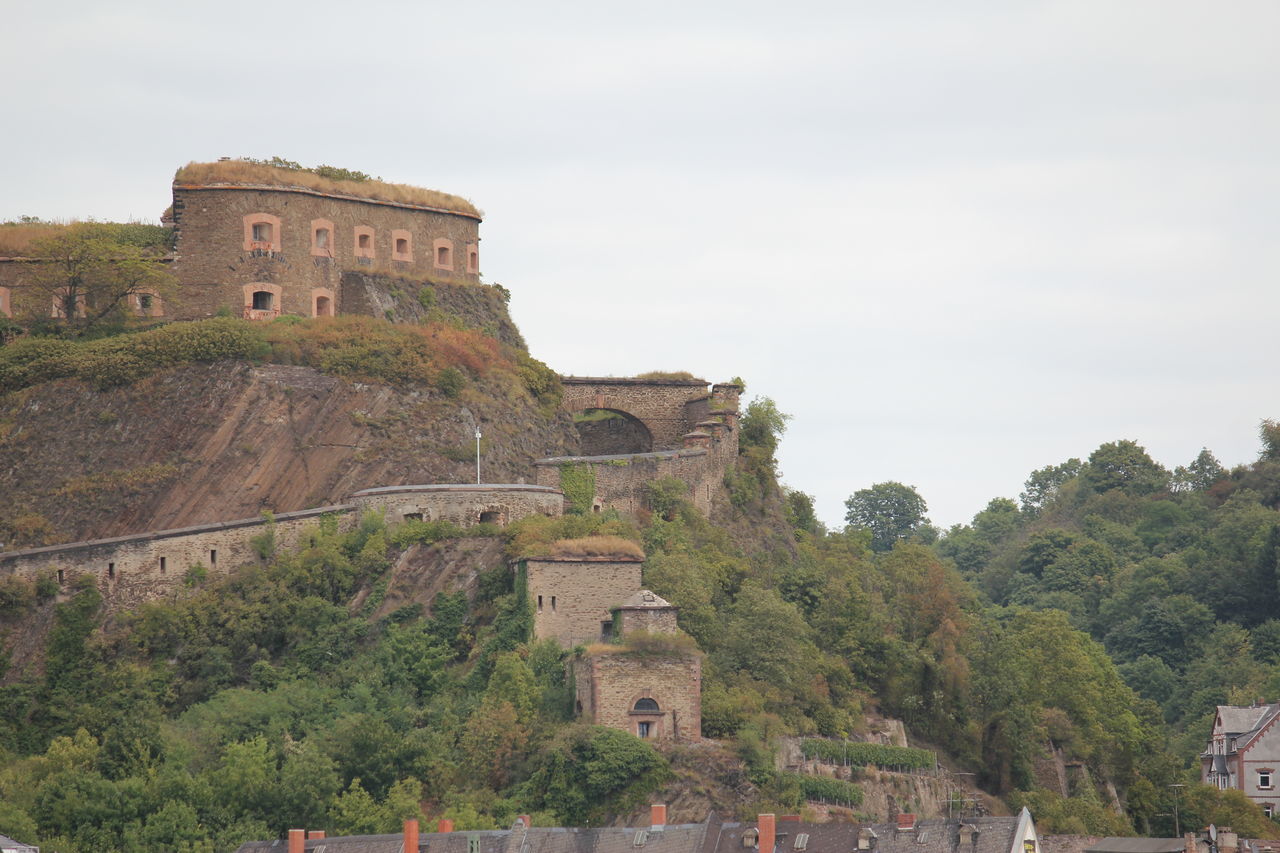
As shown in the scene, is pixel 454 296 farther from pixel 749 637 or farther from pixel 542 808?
pixel 542 808

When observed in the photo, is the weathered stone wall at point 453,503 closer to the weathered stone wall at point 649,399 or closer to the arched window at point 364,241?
the weathered stone wall at point 649,399

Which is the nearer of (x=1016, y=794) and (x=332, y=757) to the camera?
(x=332, y=757)

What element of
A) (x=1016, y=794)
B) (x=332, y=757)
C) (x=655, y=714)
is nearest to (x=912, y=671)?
(x=1016, y=794)

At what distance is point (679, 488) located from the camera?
8606cm

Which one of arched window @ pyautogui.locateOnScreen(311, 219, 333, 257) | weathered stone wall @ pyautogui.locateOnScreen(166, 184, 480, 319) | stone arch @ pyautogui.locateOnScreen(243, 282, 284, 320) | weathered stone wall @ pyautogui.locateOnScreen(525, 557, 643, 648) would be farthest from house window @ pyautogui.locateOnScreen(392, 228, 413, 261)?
weathered stone wall @ pyautogui.locateOnScreen(525, 557, 643, 648)

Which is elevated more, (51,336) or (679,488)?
(51,336)

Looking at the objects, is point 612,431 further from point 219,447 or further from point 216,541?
point 216,541

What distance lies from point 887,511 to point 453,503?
95859mm

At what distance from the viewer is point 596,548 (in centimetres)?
7594

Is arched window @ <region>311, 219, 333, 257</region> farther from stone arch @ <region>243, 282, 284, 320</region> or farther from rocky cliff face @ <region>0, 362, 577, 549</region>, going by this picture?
rocky cliff face @ <region>0, 362, 577, 549</region>

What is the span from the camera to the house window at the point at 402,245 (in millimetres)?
93688

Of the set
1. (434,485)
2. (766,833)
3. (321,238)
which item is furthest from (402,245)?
(766,833)

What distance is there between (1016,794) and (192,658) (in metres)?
24.0

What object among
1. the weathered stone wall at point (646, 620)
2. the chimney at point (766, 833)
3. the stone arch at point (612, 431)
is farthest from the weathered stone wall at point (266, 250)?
the chimney at point (766, 833)
